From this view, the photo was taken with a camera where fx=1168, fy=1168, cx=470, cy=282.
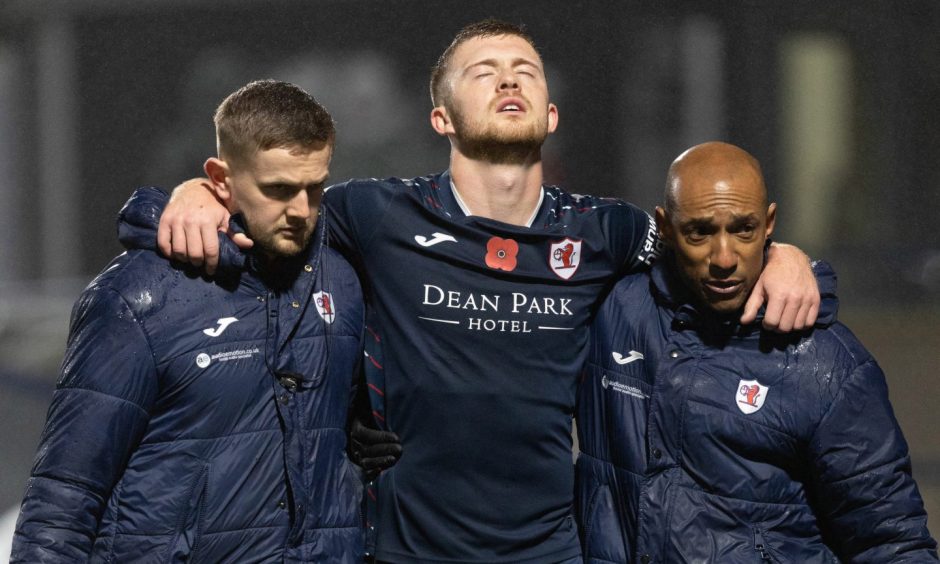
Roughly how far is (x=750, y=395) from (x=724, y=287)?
0.20 m

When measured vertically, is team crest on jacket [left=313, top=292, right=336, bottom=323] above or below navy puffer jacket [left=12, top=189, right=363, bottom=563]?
above

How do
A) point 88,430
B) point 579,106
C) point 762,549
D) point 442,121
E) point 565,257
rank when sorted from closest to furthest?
point 88,430 → point 762,549 → point 565,257 → point 442,121 → point 579,106

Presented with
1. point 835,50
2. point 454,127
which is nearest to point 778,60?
point 835,50

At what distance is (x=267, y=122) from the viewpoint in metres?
2.08

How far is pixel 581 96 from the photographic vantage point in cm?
858

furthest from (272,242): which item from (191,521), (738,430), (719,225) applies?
(738,430)

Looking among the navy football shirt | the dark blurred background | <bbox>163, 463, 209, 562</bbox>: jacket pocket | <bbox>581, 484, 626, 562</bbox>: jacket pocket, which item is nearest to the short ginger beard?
the navy football shirt

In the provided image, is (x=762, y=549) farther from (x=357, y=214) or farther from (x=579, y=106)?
(x=579, y=106)

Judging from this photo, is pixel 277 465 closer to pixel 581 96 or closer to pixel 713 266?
pixel 713 266

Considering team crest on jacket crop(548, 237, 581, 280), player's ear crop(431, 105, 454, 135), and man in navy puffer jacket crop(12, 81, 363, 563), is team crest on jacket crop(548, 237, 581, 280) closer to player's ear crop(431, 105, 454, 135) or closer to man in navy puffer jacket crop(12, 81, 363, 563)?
player's ear crop(431, 105, 454, 135)

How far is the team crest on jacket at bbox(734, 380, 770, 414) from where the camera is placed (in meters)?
2.13

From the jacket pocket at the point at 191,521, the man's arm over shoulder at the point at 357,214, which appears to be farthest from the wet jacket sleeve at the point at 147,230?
the jacket pocket at the point at 191,521

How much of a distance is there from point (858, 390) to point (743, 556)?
366 mm

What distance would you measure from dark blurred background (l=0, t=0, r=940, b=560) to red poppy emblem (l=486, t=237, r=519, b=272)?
6009mm
